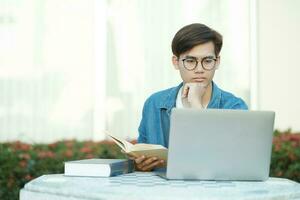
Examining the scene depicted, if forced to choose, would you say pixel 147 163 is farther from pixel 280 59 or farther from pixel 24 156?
pixel 280 59

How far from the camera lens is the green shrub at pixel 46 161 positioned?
5.39 m

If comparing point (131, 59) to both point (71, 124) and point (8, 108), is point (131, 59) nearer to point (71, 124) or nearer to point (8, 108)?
point (71, 124)

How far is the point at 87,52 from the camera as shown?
643cm

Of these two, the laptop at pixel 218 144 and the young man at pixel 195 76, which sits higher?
the young man at pixel 195 76

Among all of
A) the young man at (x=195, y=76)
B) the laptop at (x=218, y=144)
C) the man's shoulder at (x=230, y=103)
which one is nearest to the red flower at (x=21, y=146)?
the young man at (x=195, y=76)

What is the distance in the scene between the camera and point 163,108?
3473mm

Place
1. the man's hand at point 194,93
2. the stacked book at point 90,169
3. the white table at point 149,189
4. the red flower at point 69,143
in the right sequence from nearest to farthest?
the white table at point 149,189, the stacked book at point 90,169, the man's hand at point 194,93, the red flower at point 69,143

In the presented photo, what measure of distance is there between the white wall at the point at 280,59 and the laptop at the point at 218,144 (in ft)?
12.9

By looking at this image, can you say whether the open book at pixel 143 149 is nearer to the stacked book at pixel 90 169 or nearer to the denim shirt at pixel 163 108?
the stacked book at pixel 90 169

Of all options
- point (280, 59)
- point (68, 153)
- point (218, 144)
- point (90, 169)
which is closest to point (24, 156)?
point (68, 153)

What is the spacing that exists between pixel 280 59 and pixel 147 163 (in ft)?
12.4

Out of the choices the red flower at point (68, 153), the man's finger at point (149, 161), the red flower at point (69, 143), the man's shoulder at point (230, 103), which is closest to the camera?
the man's finger at point (149, 161)

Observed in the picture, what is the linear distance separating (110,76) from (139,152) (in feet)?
11.7

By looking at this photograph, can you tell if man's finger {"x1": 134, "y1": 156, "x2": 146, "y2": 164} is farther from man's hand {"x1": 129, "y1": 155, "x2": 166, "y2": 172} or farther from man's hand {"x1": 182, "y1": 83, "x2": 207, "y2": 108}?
man's hand {"x1": 182, "y1": 83, "x2": 207, "y2": 108}
